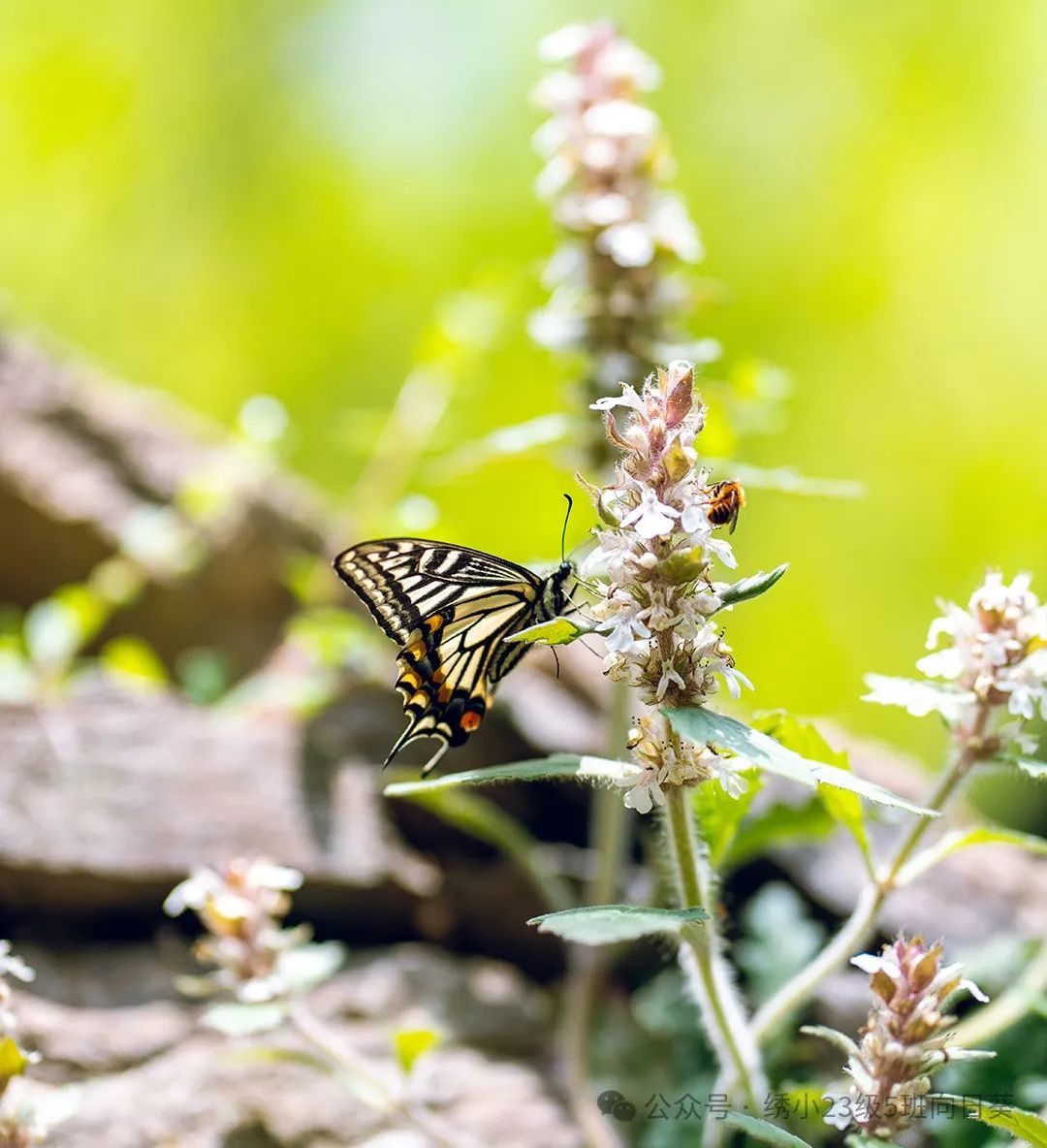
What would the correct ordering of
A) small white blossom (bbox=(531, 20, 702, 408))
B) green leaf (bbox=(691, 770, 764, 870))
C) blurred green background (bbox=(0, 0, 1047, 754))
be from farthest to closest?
blurred green background (bbox=(0, 0, 1047, 754))
small white blossom (bbox=(531, 20, 702, 408))
green leaf (bbox=(691, 770, 764, 870))

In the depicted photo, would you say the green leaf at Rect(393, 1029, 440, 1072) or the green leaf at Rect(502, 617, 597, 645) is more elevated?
the green leaf at Rect(502, 617, 597, 645)

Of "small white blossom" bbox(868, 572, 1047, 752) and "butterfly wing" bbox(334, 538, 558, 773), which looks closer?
"small white blossom" bbox(868, 572, 1047, 752)

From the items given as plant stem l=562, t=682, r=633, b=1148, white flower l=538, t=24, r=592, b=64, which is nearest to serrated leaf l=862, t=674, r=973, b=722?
plant stem l=562, t=682, r=633, b=1148

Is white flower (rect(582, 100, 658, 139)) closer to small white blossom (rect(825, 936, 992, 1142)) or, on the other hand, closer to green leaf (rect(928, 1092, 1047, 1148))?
small white blossom (rect(825, 936, 992, 1142))

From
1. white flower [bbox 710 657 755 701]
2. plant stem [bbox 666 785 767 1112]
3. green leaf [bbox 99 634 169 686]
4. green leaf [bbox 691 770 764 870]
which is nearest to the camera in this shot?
white flower [bbox 710 657 755 701]

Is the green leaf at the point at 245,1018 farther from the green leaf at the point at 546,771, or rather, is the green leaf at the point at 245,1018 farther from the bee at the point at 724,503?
the bee at the point at 724,503

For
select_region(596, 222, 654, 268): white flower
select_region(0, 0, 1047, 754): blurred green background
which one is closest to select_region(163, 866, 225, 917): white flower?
select_region(596, 222, 654, 268): white flower

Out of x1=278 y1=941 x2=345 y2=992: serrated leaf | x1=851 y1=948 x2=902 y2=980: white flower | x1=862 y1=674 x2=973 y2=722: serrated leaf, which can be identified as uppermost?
x1=862 y1=674 x2=973 y2=722: serrated leaf
